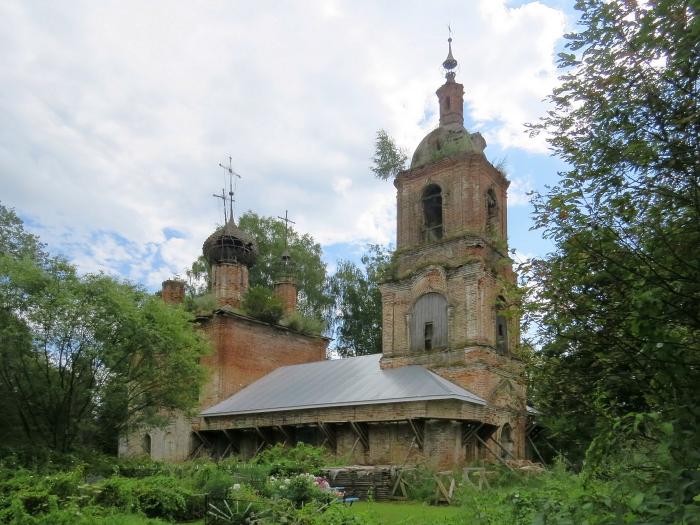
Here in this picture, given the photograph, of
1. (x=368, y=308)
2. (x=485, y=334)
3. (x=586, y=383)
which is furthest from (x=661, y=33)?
(x=368, y=308)

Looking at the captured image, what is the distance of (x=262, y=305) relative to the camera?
27.1 m

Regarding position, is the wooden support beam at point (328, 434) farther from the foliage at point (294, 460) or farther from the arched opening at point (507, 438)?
the arched opening at point (507, 438)

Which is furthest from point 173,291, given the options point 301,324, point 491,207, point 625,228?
point 625,228

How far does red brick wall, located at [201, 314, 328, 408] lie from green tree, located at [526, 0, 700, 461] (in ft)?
70.2

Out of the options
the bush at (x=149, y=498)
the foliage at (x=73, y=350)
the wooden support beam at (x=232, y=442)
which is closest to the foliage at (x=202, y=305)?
the wooden support beam at (x=232, y=442)

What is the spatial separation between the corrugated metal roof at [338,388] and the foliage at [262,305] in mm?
2281

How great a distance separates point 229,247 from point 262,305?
12.1 ft

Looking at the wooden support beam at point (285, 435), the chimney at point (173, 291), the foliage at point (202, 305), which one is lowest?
the wooden support beam at point (285, 435)

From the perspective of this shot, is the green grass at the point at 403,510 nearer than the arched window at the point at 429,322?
Yes

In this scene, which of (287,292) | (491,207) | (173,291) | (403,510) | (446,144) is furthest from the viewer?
(287,292)

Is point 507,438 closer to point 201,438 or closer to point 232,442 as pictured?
point 232,442

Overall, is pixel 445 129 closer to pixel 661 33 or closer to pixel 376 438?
pixel 376 438

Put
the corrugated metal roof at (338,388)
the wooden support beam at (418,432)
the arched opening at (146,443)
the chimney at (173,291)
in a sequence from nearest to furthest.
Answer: the wooden support beam at (418,432), the corrugated metal roof at (338,388), the arched opening at (146,443), the chimney at (173,291)

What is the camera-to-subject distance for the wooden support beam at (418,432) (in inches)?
704
